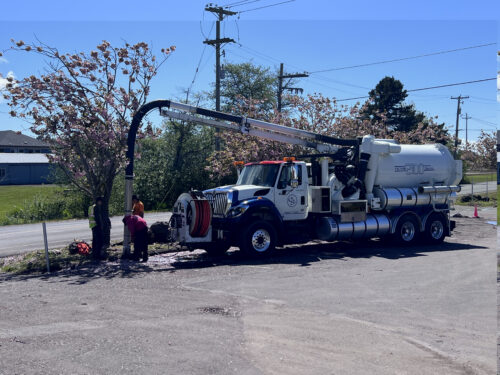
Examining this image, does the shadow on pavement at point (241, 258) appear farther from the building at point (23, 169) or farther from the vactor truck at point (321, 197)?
the building at point (23, 169)

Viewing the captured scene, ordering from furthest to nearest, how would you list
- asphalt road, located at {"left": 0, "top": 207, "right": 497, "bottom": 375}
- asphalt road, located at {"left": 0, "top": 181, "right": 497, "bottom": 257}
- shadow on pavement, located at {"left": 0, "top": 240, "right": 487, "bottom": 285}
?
asphalt road, located at {"left": 0, "top": 181, "right": 497, "bottom": 257} → shadow on pavement, located at {"left": 0, "top": 240, "right": 487, "bottom": 285} → asphalt road, located at {"left": 0, "top": 207, "right": 497, "bottom": 375}

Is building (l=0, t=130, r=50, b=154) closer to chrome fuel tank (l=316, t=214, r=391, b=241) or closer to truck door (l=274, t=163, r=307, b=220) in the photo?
chrome fuel tank (l=316, t=214, r=391, b=241)

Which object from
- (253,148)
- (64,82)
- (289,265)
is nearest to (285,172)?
(289,265)

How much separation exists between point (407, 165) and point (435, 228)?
7.83 feet

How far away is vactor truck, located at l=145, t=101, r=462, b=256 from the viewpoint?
590 inches

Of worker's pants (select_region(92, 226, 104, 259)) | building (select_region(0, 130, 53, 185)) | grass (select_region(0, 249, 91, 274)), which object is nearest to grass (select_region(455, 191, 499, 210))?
worker's pants (select_region(92, 226, 104, 259))

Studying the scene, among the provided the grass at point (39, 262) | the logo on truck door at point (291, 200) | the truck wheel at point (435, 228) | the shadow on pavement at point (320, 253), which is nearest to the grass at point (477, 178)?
the truck wheel at point (435, 228)

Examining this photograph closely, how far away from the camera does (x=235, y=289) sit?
35.8 feet

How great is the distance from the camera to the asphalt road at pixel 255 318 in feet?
21.3

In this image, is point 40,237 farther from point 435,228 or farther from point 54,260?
point 435,228

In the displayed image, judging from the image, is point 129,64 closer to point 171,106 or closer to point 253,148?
point 171,106

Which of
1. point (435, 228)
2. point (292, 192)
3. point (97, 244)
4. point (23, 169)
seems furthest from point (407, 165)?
point (23, 169)

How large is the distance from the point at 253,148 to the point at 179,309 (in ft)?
54.6

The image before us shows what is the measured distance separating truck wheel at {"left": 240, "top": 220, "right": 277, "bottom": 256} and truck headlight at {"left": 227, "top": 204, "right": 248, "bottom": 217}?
477mm
